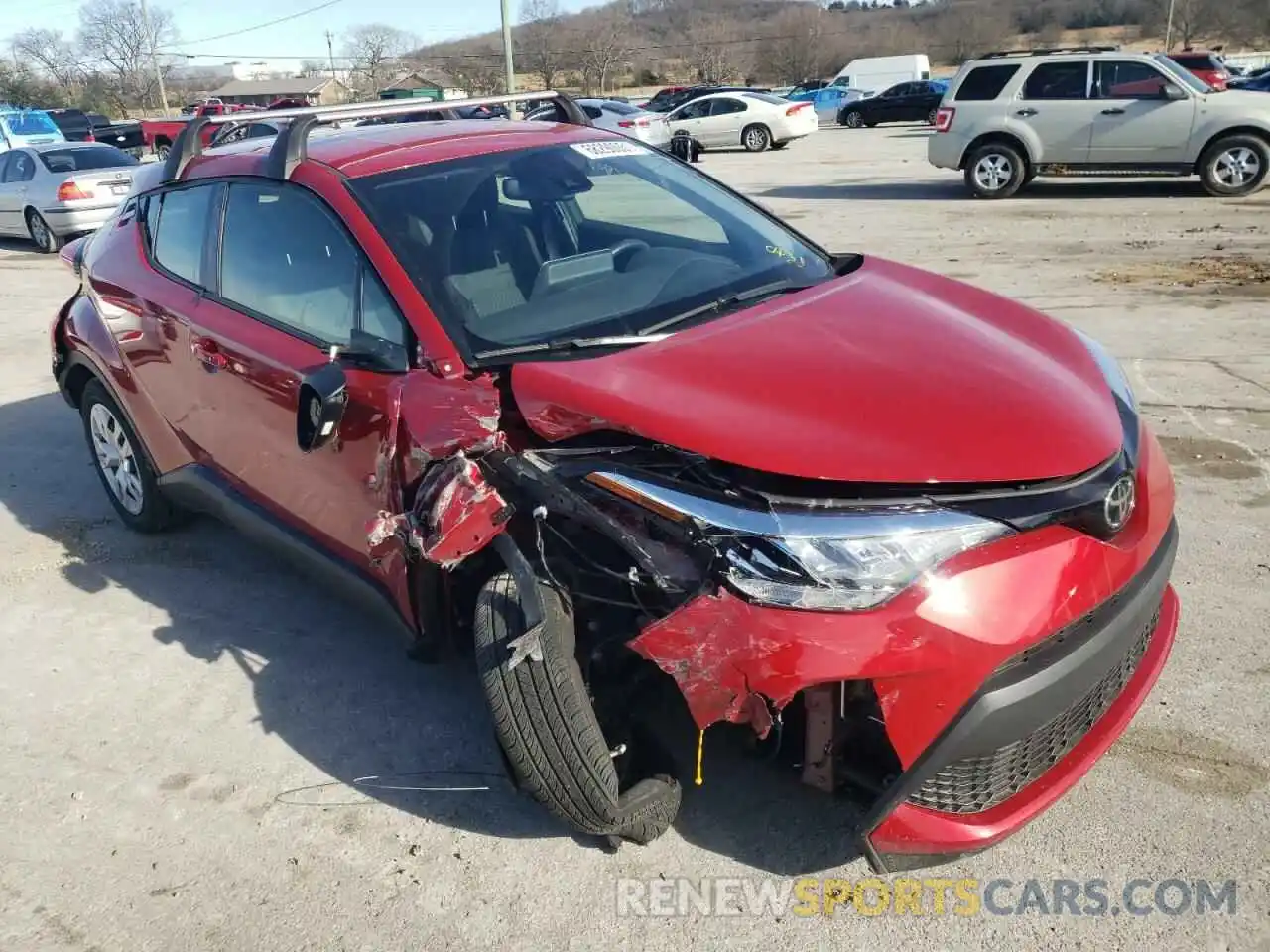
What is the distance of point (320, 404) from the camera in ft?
9.41

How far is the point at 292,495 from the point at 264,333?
0.54 metres

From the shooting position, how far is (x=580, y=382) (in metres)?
2.58

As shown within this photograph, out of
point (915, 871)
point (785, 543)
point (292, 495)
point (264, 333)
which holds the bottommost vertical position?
point (915, 871)

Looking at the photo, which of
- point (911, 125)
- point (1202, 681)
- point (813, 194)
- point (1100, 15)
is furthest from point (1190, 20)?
point (1202, 681)

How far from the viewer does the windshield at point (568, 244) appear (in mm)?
3023

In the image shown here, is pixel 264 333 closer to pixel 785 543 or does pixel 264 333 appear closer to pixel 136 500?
pixel 136 500

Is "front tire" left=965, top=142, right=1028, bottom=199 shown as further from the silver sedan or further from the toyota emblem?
the toyota emblem

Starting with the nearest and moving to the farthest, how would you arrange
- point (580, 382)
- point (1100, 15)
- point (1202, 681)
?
point (580, 382) < point (1202, 681) < point (1100, 15)

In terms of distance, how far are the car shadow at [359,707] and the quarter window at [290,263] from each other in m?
0.89

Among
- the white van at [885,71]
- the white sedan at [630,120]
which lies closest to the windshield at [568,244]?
the white sedan at [630,120]

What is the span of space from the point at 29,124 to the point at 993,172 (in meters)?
19.5

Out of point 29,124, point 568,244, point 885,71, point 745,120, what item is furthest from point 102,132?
point 885,71

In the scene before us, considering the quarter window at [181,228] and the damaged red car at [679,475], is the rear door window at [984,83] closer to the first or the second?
the damaged red car at [679,475]

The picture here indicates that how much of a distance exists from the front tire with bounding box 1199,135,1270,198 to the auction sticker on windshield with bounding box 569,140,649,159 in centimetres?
1144
